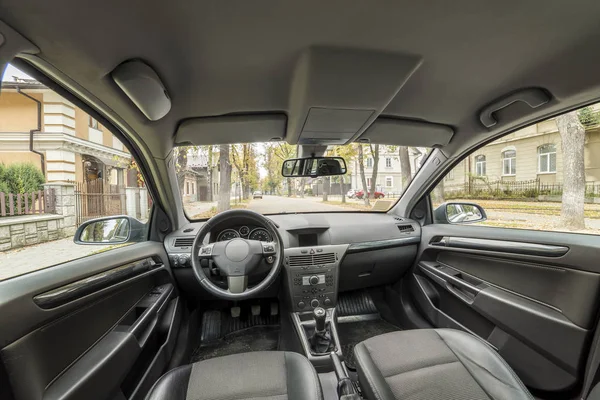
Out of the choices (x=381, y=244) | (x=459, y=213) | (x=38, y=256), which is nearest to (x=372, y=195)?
(x=381, y=244)

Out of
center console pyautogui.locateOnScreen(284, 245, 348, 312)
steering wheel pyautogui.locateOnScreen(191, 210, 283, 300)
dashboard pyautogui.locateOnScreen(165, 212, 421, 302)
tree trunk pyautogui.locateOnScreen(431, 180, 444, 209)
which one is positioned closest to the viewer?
steering wheel pyautogui.locateOnScreen(191, 210, 283, 300)

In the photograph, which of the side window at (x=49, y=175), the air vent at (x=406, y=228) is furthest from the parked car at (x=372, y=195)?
the side window at (x=49, y=175)

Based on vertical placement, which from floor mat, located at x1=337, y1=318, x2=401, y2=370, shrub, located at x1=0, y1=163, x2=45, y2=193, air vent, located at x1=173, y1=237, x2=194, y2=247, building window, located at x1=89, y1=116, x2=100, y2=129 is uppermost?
building window, located at x1=89, y1=116, x2=100, y2=129

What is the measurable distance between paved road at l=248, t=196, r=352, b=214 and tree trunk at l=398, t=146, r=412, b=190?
70 centimetres

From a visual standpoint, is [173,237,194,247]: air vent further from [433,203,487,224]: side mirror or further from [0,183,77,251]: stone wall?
[433,203,487,224]: side mirror

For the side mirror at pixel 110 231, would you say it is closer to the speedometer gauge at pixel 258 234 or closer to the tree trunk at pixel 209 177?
the tree trunk at pixel 209 177

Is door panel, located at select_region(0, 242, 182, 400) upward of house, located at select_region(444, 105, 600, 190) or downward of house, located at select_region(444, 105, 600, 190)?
downward

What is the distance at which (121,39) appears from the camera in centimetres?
120

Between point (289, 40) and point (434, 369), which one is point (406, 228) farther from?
point (289, 40)

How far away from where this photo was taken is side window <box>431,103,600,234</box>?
1.90m

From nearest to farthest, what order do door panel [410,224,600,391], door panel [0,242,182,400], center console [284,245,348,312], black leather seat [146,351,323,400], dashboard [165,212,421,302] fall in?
door panel [0,242,182,400], black leather seat [146,351,323,400], door panel [410,224,600,391], dashboard [165,212,421,302], center console [284,245,348,312]

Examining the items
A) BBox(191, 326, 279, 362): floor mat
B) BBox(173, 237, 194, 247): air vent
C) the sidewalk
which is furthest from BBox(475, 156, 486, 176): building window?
the sidewalk

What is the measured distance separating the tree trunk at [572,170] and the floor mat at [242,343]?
2.53 meters

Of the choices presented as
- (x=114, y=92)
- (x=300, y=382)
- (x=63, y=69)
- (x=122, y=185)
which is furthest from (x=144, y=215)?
(x=300, y=382)
